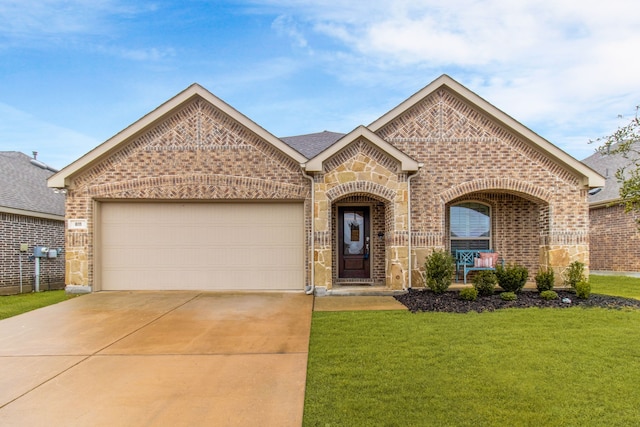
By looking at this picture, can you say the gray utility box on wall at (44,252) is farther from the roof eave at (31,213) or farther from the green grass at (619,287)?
the green grass at (619,287)

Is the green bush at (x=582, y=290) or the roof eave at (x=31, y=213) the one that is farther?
the roof eave at (x=31, y=213)

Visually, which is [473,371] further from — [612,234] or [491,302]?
[612,234]

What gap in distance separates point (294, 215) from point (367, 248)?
2.53 meters

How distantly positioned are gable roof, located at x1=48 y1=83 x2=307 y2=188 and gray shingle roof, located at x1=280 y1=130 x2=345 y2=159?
3038 millimetres

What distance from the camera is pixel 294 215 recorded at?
10828mm

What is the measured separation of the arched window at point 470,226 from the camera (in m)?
11.9

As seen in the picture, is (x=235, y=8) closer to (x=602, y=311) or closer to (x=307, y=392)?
(x=307, y=392)

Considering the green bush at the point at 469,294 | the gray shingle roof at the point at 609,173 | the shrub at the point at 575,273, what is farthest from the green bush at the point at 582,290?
the gray shingle roof at the point at 609,173

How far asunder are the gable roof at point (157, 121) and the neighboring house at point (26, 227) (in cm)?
222

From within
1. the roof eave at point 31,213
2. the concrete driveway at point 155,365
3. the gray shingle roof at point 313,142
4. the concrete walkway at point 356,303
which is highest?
the gray shingle roof at point 313,142

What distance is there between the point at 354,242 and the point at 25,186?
1225 cm

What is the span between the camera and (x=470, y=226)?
11.9 m

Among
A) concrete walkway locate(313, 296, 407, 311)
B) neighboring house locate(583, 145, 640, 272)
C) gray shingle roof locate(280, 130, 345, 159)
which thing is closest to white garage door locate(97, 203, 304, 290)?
concrete walkway locate(313, 296, 407, 311)

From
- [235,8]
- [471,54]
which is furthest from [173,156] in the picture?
[471,54]
